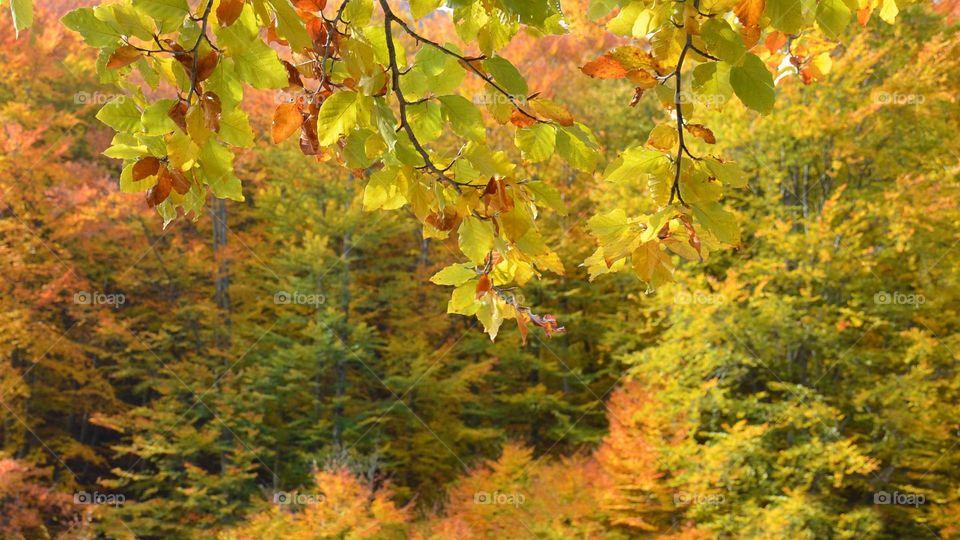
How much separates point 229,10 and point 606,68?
1.69ft

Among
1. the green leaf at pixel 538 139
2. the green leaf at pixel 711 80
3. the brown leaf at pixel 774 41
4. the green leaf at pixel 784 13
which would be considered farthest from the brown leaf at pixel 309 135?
the brown leaf at pixel 774 41

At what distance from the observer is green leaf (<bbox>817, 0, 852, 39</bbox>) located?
4.09ft

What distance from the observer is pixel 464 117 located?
1193 millimetres

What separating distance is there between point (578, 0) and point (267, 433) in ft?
38.5

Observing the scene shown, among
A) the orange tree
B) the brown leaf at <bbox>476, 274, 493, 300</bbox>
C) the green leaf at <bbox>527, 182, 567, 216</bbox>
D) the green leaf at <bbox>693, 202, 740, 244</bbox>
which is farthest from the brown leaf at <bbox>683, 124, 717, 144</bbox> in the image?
the brown leaf at <bbox>476, 274, 493, 300</bbox>

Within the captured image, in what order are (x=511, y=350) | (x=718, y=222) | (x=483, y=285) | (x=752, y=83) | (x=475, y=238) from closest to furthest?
(x=752, y=83) < (x=718, y=222) < (x=475, y=238) < (x=483, y=285) < (x=511, y=350)

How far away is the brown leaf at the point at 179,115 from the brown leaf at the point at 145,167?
10 centimetres

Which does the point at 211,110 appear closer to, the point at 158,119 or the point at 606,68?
the point at 158,119

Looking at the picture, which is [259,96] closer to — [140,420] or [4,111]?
[4,111]

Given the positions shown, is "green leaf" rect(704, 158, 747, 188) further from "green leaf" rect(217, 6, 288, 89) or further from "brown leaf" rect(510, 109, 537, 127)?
"green leaf" rect(217, 6, 288, 89)

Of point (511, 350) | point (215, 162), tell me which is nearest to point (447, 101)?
point (215, 162)

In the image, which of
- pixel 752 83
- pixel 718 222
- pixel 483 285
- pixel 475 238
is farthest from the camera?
pixel 483 285

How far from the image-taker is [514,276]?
5.30 feet

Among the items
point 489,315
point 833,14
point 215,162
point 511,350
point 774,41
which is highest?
point 511,350
